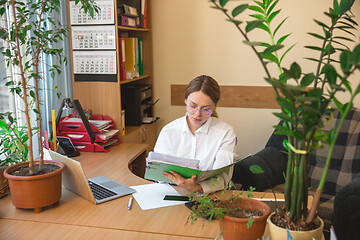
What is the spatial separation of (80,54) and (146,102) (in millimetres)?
859

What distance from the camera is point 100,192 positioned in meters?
1.85

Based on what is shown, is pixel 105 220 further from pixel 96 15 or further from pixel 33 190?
pixel 96 15

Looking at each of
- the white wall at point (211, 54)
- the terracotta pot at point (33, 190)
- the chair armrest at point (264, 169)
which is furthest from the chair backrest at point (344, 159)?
the terracotta pot at point (33, 190)

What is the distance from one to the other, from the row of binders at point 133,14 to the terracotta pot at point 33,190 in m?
1.68

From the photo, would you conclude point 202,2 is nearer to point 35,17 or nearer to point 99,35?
point 99,35

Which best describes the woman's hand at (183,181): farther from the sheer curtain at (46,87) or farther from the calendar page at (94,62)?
the calendar page at (94,62)

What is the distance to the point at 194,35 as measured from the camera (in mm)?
3480

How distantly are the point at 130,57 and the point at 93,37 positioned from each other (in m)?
0.47

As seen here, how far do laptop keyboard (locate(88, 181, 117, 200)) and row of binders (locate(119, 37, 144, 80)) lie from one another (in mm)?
1250

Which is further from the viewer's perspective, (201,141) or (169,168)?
(201,141)

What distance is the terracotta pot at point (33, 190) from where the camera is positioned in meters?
1.62

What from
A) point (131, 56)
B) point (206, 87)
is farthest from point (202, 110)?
point (131, 56)

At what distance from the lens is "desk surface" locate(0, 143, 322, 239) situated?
1.47 meters

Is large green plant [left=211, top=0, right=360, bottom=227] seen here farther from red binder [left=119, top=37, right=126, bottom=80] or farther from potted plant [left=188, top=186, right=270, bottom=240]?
red binder [left=119, top=37, right=126, bottom=80]
